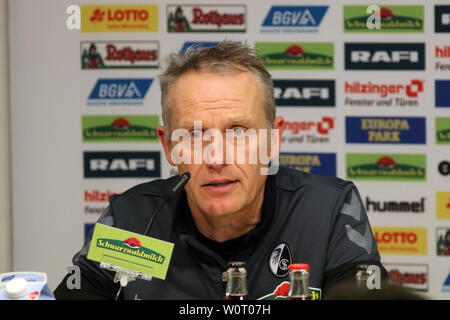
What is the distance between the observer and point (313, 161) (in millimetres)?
2988

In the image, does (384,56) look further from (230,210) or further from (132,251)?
(132,251)

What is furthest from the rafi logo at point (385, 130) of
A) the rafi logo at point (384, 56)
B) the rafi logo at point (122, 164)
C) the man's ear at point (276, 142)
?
the man's ear at point (276, 142)

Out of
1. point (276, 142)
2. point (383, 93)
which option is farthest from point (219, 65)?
point (383, 93)

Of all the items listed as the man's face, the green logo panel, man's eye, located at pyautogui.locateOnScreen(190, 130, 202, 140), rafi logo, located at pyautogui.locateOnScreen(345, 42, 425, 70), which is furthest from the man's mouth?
rafi logo, located at pyautogui.locateOnScreen(345, 42, 425, 70)

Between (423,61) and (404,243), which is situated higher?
(423,61)

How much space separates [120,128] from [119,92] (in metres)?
0.17

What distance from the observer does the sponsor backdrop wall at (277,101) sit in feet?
9.63

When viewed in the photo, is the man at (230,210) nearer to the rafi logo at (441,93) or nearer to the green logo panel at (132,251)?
the green logo panel at (132,251)

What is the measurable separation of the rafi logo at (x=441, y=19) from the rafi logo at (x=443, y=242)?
0.89 metres

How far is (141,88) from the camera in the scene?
3.05 m

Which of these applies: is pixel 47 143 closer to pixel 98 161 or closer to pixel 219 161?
pixel 98 161

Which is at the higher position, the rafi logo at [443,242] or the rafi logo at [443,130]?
the rafi logo at [443,130]
